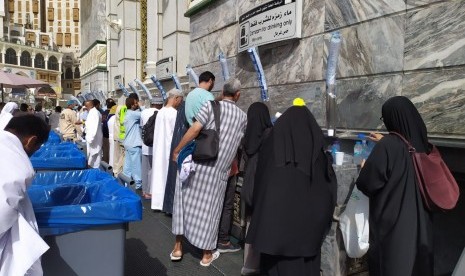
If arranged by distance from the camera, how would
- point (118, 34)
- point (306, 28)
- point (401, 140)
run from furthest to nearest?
point (118, 34), point (306, 28), point (401, 140)

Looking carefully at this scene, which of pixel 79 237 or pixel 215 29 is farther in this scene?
pixel 215 29

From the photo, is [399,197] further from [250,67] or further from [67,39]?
[67,39]

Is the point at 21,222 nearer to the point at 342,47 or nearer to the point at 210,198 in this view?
the point at 210,198

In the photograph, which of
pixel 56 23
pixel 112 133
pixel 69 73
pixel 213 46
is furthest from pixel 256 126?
pixel 69 73

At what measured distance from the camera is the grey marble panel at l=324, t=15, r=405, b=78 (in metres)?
4.08

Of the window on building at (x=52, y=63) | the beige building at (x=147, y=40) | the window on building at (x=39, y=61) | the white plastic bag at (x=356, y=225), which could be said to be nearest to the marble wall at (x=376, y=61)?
the white plastic bag at (x=356, y=225)

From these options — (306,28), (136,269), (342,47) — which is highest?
(306,28)

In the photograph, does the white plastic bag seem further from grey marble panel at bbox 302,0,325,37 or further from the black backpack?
the black backpack

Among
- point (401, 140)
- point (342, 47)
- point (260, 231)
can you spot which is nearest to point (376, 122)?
point (342, 47)

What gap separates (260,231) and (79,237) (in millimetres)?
1187

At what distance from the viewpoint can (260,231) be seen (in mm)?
2643

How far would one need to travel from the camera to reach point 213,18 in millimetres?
8055

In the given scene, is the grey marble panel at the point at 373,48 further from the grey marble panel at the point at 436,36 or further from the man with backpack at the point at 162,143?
the man with backpack at the point at 162,143

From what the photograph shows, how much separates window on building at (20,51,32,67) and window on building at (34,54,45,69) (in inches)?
50.2
